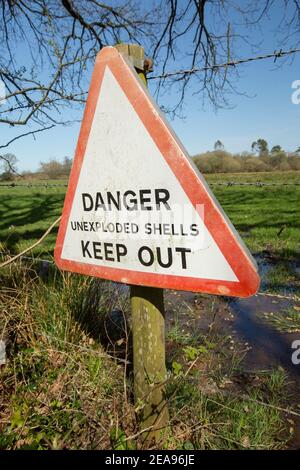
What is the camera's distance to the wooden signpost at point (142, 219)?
1110mm

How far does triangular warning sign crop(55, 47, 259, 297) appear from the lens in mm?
1104

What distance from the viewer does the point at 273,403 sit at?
6.50ft

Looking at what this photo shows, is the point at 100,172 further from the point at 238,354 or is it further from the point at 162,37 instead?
the point at 162,37

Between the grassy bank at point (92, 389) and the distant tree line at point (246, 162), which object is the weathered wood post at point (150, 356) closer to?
the grassy bank at point (92, 389)

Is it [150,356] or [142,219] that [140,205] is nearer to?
[142,219]

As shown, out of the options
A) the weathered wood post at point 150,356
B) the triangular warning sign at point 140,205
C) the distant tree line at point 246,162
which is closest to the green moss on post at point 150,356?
the weathered wood post at point 150,356

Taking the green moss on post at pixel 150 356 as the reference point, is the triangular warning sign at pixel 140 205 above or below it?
above

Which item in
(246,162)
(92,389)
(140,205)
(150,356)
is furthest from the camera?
(246,162)

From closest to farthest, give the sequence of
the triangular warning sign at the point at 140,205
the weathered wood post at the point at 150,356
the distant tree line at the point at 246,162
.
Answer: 1. the triangular warning sign at the point at 140,205
2. the weathered wood post at the point at 150,356
3. the distant tree line at the point at 246,162

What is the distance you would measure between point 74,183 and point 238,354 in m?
1.91

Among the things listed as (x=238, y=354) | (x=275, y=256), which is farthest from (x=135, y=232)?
(x=275, y=256)

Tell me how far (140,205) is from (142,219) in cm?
5

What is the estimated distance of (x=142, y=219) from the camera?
1.24 meters

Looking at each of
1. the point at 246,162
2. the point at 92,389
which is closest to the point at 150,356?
the point at 92,389
